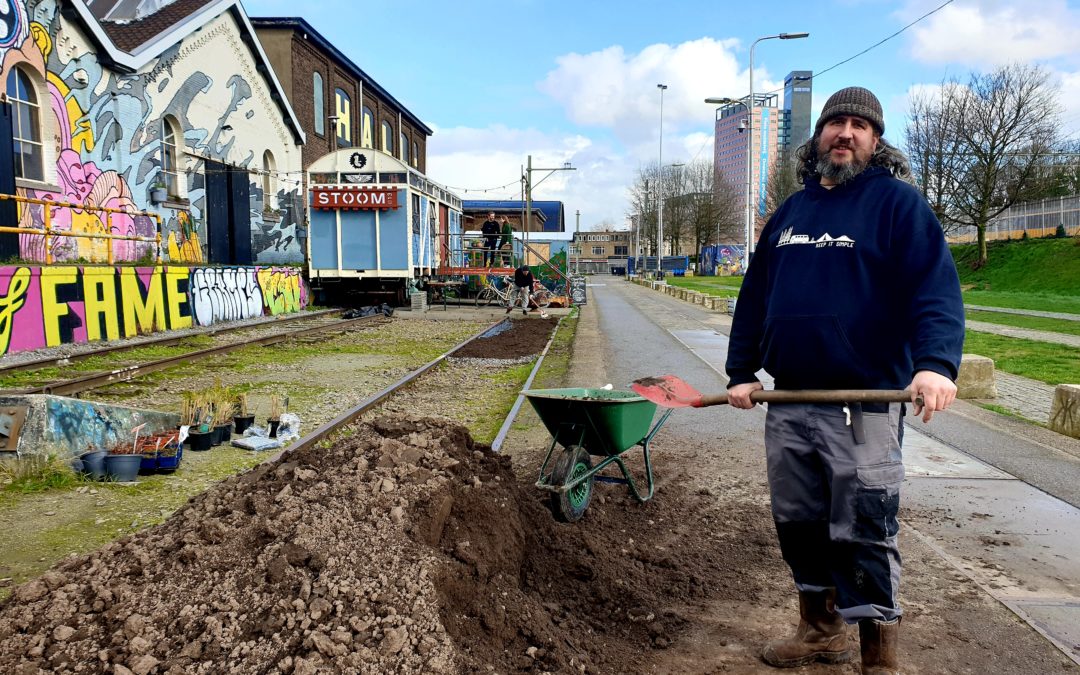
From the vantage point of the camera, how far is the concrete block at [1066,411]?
7.61 meters

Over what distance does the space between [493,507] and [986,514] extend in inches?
140

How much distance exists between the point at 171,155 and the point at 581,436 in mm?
20445

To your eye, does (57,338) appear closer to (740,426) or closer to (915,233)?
(740,426)

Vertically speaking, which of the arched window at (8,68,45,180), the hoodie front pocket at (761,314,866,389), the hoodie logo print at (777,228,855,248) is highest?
the arched window at (8,68,45,180)

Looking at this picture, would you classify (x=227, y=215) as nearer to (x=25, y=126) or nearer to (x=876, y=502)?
(x=25, y=126)

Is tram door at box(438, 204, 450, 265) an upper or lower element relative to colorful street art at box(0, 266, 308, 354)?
upper

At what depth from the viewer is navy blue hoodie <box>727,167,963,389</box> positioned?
105 inches

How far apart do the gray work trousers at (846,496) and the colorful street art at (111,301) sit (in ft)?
38.8

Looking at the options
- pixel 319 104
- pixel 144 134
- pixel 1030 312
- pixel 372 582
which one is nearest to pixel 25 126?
pixel 144 134

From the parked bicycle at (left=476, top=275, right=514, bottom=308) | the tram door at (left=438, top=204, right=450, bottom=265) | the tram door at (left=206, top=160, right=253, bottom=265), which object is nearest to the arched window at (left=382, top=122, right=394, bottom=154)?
the tram door at (left=438, top=204, right=450, bottom=265)

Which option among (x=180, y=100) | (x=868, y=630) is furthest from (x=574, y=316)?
(x=868, y=630)

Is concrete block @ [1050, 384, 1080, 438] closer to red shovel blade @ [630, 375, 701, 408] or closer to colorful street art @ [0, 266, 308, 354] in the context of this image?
red shovel blade @ [630, 375, 701, 408]

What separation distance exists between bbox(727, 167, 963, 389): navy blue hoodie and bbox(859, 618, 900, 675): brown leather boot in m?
0.94

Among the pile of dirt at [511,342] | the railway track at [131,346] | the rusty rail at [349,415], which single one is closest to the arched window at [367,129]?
the railway track at [131,346]
